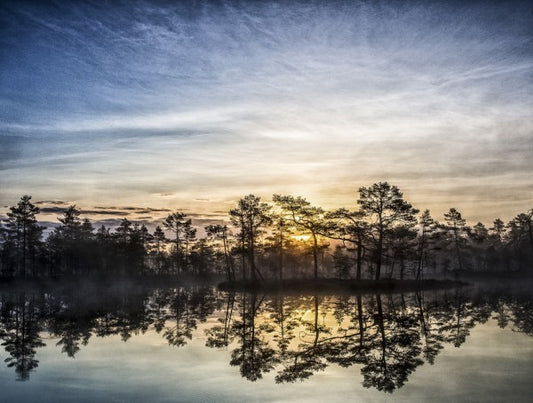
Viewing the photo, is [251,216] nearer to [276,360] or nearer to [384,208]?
[384,208]

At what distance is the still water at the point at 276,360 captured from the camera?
33.8 ft

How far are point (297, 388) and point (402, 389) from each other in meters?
2.53

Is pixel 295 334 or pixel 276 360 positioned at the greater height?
pixel 276 360

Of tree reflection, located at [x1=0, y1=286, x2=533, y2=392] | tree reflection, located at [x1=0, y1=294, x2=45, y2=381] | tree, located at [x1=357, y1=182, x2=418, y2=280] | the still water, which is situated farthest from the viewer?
tree, located at [x1=357, y1=182, x2=418, y2=280]

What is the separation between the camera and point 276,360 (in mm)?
13727

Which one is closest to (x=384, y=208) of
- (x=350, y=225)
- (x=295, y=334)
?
(x=350, y=225)

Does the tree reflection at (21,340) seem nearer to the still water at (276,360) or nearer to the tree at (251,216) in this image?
the still water at (276,360)

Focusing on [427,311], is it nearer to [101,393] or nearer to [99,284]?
[101,393]

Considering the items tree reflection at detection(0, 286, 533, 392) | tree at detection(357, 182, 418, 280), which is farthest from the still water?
tree at detection(357, 182, 418, 280)

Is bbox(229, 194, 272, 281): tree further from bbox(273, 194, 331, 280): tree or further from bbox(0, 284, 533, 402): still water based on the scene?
bbox(0, 284, 533, 402): still water

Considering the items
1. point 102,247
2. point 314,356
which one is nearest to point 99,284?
point 102,247

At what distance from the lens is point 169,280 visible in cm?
9506

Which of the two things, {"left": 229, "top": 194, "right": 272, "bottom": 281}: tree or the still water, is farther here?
{"left": 229, "top": 194, "right": 272, "bottom": 281}: tree

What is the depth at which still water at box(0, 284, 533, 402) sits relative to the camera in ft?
33.8
